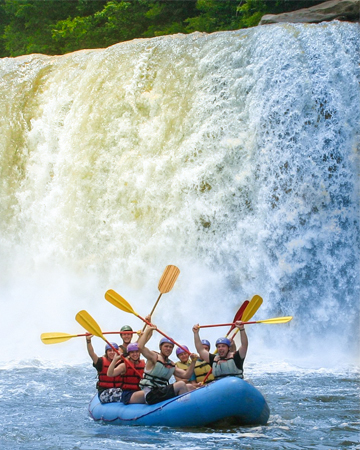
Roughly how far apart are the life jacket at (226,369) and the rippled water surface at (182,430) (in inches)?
18.2

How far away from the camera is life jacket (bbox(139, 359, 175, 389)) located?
5348 mm

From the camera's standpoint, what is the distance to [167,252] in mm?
9711

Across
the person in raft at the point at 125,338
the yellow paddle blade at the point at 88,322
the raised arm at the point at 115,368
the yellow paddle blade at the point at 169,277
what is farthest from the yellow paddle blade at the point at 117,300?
the raised arm at the point at 115,368

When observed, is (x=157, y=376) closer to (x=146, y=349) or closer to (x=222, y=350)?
(x=146, y=349)

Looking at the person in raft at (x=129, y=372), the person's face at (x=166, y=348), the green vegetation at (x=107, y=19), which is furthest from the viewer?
the green vegetation at (x=107, y=19)

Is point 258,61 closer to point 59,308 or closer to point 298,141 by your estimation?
point 298,141

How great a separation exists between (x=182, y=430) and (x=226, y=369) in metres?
0.63

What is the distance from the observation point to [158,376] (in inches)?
211

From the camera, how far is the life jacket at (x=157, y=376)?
5.35 metres

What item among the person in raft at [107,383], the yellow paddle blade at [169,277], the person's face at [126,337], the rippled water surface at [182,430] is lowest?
the rippled water surface at [182,430]

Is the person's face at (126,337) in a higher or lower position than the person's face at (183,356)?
higher

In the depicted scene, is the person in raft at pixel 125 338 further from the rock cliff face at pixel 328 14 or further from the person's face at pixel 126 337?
the rock cliff face at pixel 328 14

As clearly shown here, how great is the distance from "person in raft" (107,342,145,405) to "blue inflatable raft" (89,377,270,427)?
14.4 inches

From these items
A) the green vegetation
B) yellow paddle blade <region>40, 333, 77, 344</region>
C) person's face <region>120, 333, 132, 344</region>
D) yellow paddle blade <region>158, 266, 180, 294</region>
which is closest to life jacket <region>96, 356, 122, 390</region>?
person's face <region>120, 333, 132, 344</region>
